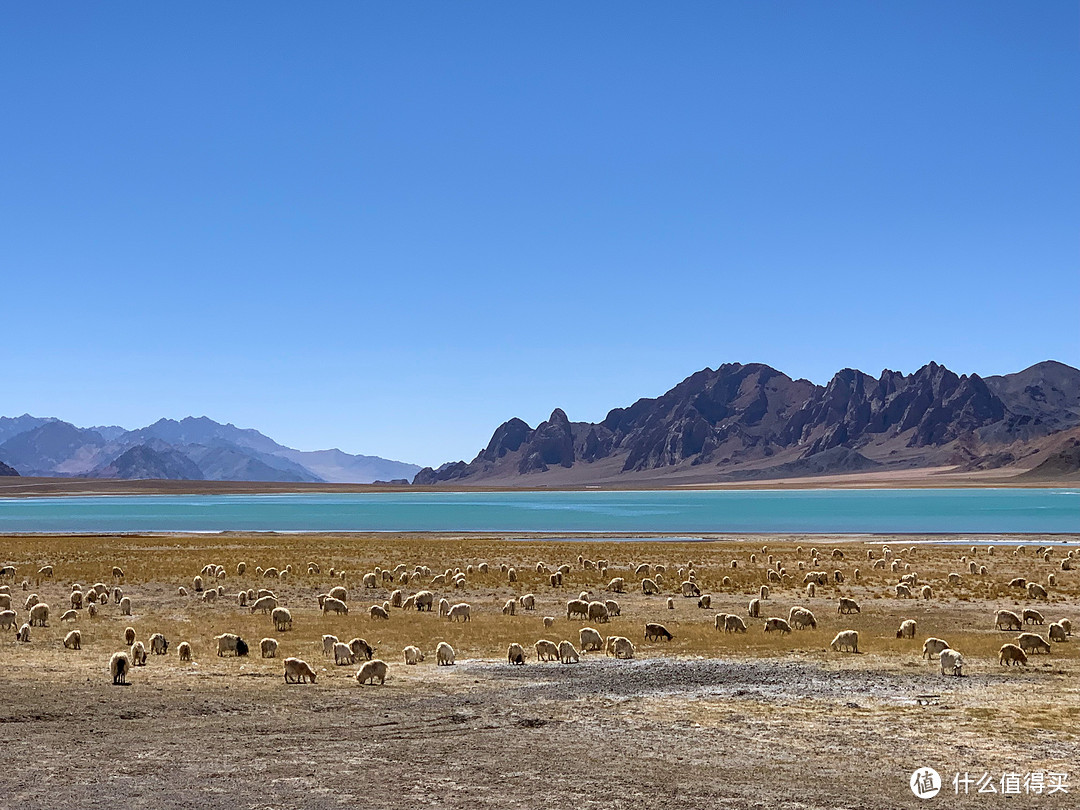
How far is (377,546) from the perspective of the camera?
60688 millimetres

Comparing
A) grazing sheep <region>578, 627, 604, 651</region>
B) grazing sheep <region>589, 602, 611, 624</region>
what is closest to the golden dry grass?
grazing sheep <region>589, 602, 611, 624</region>

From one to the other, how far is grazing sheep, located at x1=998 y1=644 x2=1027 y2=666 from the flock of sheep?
27mm

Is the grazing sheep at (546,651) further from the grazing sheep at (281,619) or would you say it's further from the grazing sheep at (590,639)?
the grazing sheep at (281,619)

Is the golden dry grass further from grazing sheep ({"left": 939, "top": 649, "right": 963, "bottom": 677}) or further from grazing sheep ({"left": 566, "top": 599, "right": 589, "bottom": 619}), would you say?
grazing sheep ({"left": 939, "top": 649, "right": 963, "bottom": 677})

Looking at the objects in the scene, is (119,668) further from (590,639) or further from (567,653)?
(590,639)

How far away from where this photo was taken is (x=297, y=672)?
17125mm

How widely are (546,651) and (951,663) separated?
7.75 m

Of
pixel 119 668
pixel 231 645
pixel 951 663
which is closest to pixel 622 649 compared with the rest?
pixel 951 663

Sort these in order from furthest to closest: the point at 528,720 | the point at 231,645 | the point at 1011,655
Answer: the point at 231,645, the point at 1011,655, the point at 528,720

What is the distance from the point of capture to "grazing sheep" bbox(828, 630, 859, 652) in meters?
21.1

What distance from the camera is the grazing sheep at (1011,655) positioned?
18781 millimetres

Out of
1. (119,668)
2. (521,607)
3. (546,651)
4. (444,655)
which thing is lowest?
(521,607)

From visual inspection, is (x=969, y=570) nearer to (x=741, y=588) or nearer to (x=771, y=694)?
(x=741, y=588)

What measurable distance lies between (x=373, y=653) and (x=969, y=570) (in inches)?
1240
